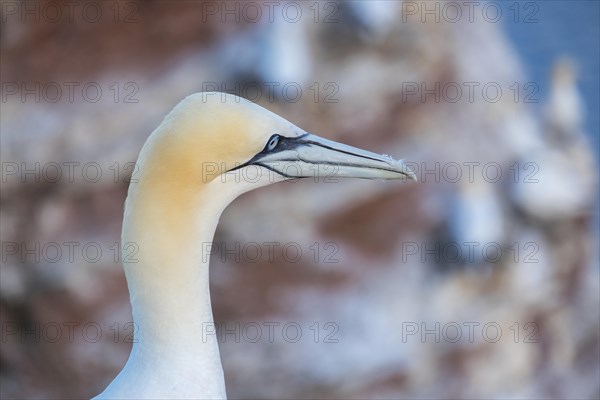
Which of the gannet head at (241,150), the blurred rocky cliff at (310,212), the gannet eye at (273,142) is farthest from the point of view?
the blurred rocky cliff at (310,212)

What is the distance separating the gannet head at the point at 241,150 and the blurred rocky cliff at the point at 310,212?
335 centimetres

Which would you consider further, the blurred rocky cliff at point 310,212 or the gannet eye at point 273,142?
the blurred rocky cliff at point 310,212

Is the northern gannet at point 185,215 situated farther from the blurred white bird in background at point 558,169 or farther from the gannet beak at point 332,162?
the blurred white bird in background at point 558,169

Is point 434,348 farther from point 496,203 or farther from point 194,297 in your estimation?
point 194,297

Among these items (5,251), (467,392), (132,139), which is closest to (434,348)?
(467,392)

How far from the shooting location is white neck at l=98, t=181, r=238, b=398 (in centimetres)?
189

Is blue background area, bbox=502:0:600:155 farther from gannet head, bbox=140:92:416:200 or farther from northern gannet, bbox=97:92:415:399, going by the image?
northern gannet, bbox=97:92:415:399

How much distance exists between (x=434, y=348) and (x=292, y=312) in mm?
901

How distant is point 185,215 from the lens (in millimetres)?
1895

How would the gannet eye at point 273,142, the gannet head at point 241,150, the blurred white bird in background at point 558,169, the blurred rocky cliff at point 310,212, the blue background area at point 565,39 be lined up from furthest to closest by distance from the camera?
the blue background area at point 565,39 < the blurred white bird in background at point 558,169 < the blurred rocky cliff at point 310,212 < the gannet eye at point 273,142 < the gannet head at point 241,150

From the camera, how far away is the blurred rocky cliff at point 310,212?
5.36 m

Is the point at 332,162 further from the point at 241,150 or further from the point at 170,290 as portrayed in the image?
the point at 170,290

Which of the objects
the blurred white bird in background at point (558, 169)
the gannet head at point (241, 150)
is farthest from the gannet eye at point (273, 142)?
the blurred white bird in background at point (558, 169)

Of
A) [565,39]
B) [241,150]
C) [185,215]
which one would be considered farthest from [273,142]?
[565,39]
